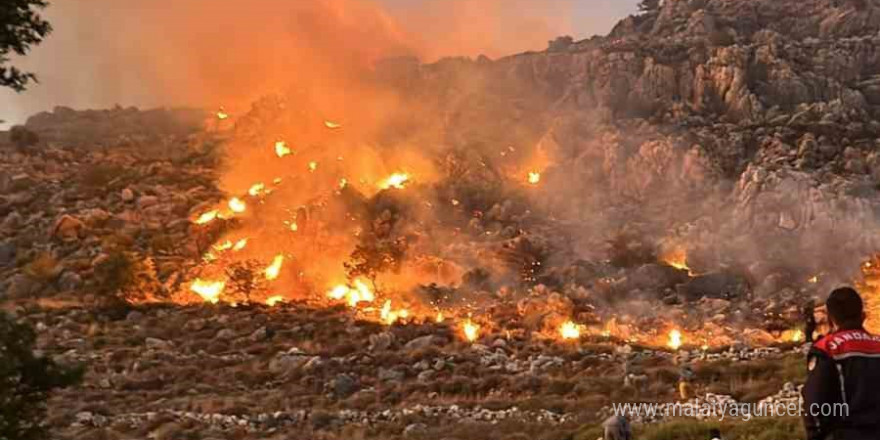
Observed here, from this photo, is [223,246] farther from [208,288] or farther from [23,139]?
[23,139]

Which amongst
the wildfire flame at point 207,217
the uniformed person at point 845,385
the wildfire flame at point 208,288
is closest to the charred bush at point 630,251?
the wildfire flame at point 208,288

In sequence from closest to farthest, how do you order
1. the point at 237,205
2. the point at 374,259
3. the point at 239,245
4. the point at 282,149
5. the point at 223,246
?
the point at 374,259 < the point at 239,245 < the point at 223,246 < the point at 237,205 < the point at 282,149

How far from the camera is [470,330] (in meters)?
40.3

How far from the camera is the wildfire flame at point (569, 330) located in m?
39.0

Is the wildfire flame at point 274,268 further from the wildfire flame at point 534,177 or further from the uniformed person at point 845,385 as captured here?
the uniformed person at point 845,385

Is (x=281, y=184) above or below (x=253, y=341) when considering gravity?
above

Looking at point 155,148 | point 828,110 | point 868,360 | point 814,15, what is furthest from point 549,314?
point 814,15

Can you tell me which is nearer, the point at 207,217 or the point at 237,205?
the point at 207,217

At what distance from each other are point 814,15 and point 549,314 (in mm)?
76266

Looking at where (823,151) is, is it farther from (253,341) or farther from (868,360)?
(868,360)

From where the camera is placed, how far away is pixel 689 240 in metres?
54.1

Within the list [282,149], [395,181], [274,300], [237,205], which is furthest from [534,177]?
[274,300]

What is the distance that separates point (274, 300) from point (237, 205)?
60.7 ft

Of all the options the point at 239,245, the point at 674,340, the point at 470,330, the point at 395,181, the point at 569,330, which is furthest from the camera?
the point at 395,181
